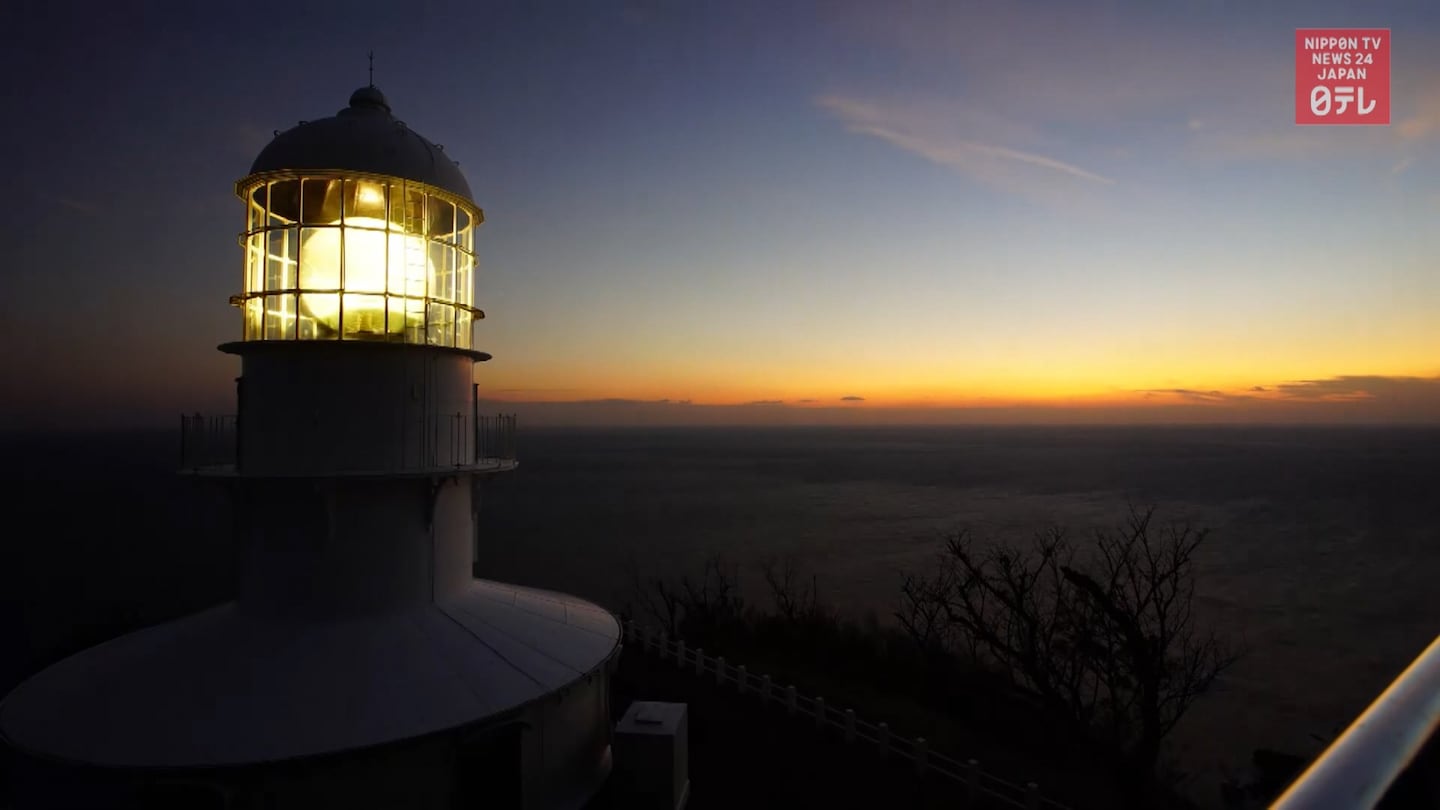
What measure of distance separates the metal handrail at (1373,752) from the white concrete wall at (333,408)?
9.21 meters

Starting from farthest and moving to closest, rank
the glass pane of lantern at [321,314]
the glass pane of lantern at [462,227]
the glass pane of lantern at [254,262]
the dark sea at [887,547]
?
1. the dark sea at [887,547]
2. the glass pane of lantern at [462,227]
3. the glass pane of lantern at [254,262]
4. the glass pane of lantern at [321,314]

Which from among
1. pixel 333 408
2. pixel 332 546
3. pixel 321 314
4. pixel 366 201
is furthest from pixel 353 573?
pixel 366 201

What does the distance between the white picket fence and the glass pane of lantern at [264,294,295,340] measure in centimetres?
1011

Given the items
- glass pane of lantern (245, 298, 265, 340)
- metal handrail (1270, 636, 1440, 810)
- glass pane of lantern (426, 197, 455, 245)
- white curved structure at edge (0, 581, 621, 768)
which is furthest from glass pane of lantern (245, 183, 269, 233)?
metal handrail (1270, 636, 1440, 810)

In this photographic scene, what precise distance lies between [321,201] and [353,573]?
14.9 feet

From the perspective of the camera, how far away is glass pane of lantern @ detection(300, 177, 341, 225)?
9.06 metres

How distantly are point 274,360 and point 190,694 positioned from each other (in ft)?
12.0

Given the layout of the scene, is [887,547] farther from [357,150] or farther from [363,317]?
[357,150]

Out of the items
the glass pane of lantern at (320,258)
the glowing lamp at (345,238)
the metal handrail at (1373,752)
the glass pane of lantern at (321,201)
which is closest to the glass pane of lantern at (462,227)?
the glowing lamp at (345,238)

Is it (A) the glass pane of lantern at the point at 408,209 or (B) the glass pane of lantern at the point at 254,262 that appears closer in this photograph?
(B) the glass pane of lantern at the point at 254,262

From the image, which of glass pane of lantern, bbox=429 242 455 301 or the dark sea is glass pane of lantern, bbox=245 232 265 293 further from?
the dark sea

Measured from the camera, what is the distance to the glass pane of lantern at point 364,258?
878 centimetres

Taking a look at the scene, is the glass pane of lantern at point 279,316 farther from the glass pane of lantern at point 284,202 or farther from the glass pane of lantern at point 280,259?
the glass pane of lantern at point 284,202

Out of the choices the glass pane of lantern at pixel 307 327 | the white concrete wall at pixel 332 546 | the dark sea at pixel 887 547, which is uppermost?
the glass pane of lantern at pixel 307 327
